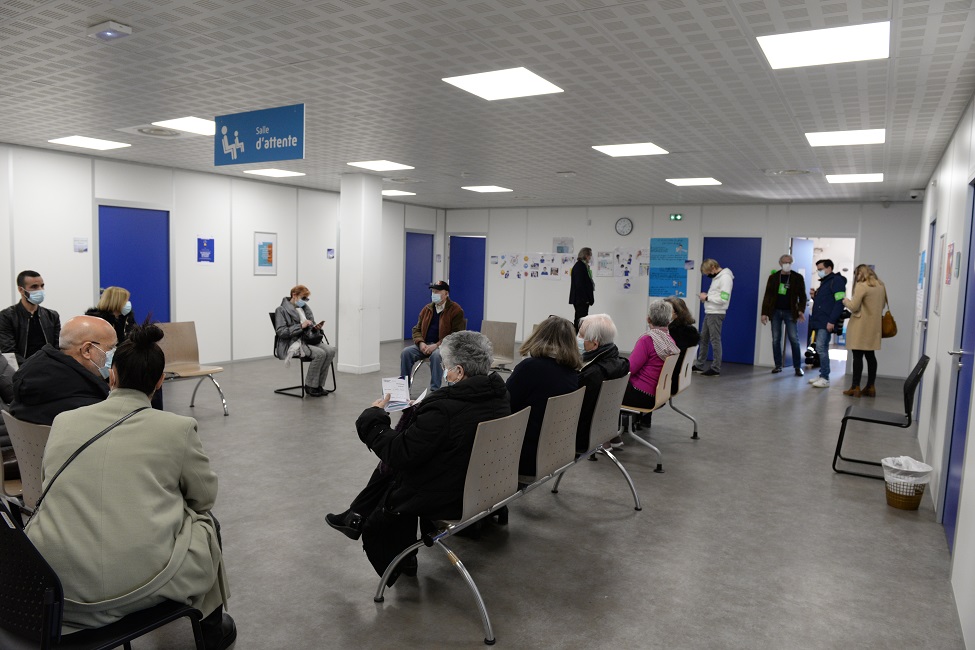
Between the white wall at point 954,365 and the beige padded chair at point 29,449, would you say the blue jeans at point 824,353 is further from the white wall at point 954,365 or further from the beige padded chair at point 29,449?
the beige padded chair at point 29,449

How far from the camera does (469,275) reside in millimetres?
13961

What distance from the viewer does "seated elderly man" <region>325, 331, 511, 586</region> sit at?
9.29 ft

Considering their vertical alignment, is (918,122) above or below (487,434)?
above

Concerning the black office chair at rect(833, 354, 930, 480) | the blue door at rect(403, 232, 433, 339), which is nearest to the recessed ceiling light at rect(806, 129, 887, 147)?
the black office chair at rect(833, 354, 930, 480)

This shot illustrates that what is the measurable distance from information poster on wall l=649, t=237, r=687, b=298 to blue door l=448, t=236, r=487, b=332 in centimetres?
355

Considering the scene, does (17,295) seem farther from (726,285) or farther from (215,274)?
(726,285)

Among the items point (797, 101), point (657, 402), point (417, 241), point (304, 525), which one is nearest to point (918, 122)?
point (797, 101)

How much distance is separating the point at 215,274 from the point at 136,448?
8.20 m

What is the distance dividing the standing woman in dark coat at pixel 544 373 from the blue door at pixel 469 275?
9.90 m

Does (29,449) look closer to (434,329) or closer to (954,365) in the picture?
(954,365)

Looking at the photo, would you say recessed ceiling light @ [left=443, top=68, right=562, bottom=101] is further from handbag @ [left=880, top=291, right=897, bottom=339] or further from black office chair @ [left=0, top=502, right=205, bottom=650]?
handbag @ [left=880, top=291, right=897, bottom=339]

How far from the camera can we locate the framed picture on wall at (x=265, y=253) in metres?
10.1

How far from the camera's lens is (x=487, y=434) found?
2777 mm

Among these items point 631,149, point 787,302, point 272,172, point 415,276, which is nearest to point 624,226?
point 787,302
